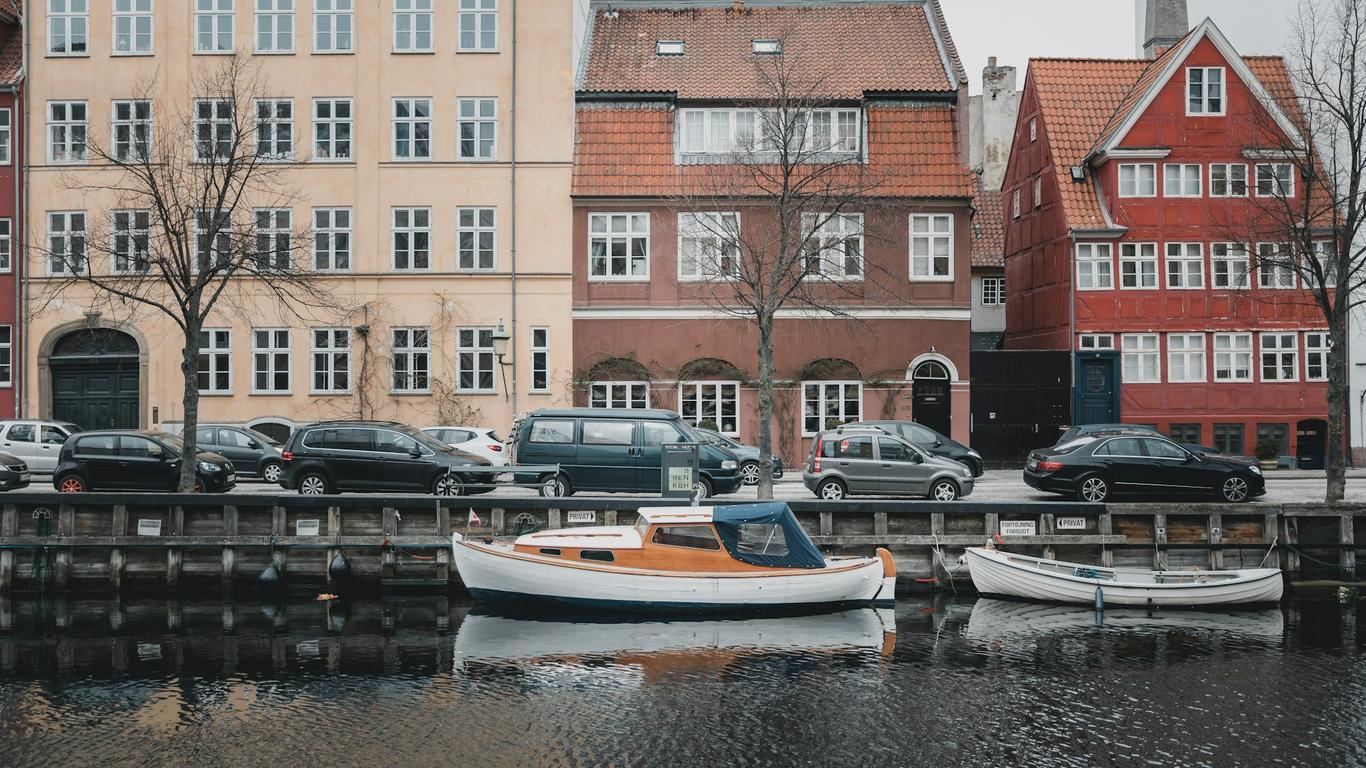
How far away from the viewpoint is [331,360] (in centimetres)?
3888

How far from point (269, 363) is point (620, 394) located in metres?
11.3

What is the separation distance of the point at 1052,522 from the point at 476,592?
38.4 ft

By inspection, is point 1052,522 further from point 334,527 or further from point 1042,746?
point 334,527

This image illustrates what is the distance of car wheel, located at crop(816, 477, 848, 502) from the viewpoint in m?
28.1

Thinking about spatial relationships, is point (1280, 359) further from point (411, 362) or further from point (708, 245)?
point (411, 362)

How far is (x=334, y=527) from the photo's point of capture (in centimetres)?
2489

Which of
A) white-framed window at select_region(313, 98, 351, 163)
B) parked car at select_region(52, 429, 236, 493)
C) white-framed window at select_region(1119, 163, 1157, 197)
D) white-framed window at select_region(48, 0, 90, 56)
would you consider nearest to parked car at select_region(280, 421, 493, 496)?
parked car at select_region(52, 429, 236, 493)

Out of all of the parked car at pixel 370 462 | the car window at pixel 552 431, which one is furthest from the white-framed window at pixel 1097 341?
the parked car at pixel 370 462

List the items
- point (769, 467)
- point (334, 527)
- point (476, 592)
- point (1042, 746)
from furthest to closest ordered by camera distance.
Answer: point (769, 467), point (334, 527), point (476, 592), point (1042, 746)

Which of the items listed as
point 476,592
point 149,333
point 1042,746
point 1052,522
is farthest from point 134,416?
point 1042,746

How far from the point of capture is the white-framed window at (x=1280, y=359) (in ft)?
131

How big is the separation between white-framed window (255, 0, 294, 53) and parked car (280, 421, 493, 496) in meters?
17.4

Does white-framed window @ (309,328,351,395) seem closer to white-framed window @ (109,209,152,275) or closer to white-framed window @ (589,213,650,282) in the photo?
white-framed window @ (109,209,152,275)

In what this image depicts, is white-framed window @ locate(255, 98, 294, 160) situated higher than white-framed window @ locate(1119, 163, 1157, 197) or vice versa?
white-framed window @ locate(255, 98, 294, 160)
